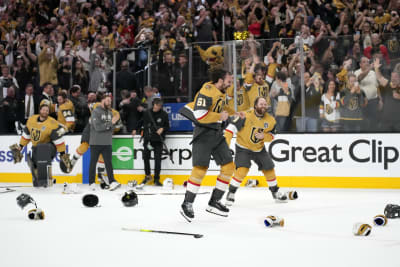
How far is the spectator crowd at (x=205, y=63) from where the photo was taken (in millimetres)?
9766

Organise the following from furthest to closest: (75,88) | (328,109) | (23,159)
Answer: (23,159) < (75,88) < (328,109)

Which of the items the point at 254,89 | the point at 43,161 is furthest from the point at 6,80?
the point at 254,89

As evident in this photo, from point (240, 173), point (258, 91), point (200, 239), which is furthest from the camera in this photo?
point (258, 91)

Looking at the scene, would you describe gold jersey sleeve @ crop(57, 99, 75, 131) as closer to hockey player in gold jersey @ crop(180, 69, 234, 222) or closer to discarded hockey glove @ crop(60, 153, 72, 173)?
discarded hockey glove @ crop(60, 153, 72, 173)

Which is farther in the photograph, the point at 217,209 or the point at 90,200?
the point at 90,200

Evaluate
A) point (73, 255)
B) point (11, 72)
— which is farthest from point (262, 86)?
point (73, 255)

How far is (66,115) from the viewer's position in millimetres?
11242

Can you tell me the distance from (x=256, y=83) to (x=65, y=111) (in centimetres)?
395

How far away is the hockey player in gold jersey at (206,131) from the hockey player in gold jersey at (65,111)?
18.2ft

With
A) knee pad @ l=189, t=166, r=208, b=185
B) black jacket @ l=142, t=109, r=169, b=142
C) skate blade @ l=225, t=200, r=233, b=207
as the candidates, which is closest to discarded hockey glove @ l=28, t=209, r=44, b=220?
knee pad @ l=189, t=166, r=208, b=185

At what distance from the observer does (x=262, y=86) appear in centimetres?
1019

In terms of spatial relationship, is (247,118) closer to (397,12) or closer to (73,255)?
(73,255)

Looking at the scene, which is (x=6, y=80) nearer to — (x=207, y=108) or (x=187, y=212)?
(x=207, y=108)

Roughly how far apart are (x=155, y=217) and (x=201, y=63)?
15.3ft
